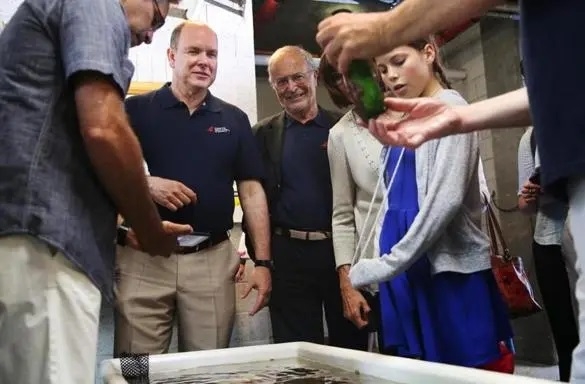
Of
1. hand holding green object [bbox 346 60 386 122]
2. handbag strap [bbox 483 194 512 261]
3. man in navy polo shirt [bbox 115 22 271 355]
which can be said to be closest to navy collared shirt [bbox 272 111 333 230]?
man in navy polo shirt [bbox 115 22 271 355]

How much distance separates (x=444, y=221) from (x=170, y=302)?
1111mm

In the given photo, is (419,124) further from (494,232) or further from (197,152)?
(197,152)

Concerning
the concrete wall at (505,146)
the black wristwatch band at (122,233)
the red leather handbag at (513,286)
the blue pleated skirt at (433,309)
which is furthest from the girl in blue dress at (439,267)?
the concrete wall at (505,146)

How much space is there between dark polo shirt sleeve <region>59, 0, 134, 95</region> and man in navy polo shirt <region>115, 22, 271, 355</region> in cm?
111

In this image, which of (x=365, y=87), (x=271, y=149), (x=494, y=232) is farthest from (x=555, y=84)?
(x=271, y=149)

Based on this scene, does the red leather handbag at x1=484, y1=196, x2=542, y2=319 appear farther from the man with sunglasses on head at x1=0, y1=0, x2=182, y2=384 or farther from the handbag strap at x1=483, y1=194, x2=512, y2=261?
the man with sunglasses on head at x1=0, y1=0, x2=182, y2=384

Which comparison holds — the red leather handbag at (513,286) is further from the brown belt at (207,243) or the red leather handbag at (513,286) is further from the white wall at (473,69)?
the white wall at (473,69)

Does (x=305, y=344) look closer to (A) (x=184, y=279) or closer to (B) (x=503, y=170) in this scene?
(A) (x=184, y=279)

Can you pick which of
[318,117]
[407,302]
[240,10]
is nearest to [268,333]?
[318,117]

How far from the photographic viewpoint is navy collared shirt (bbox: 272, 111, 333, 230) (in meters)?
2.44

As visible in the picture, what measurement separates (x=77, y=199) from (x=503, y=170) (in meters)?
3.16

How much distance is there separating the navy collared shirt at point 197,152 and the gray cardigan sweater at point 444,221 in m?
0.86

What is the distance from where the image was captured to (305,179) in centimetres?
250

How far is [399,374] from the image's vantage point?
54.9 inches
